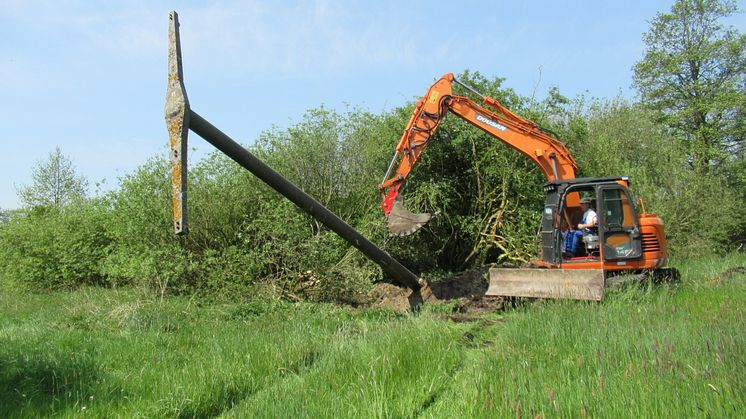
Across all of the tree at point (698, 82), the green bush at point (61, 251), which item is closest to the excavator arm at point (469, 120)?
the green bush at point (61, 251)

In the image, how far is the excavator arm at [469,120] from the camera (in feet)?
35.5

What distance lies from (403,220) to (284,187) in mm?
Answer: 3431

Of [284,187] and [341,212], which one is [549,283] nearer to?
[284,187]

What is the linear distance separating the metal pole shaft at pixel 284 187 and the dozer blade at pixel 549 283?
1.86 meters

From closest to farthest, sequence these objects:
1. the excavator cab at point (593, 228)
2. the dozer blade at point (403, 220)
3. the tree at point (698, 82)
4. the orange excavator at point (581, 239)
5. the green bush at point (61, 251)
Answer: the orange excavator at point (581, 239)
the excavator cab at point (593, 228)
the dozer blade at point (403, 220)
the green bush at point (61, 251)
the tree at point (698, 82)

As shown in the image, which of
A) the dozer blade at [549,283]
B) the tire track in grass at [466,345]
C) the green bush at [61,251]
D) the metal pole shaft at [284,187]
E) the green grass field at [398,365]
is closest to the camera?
the green grass field at [398,365]

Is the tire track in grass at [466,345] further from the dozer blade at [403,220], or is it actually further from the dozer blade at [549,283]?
the dozer blade at [403,220]

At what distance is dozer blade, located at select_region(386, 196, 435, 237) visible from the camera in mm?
10250

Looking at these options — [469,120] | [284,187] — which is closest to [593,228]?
[469,120]

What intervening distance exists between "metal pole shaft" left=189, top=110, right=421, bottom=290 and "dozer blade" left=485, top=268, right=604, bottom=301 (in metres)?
1.86

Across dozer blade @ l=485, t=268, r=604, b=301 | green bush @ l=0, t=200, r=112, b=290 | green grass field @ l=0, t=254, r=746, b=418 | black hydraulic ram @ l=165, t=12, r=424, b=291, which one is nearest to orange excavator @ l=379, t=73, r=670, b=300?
dozer blade @ l=485, t=268, r=604, b=301

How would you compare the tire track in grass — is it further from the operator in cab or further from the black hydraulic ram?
the black hydraulic ram

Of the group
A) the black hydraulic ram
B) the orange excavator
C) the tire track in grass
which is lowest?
the tire track in grass

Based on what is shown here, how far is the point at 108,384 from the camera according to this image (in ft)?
16.1
